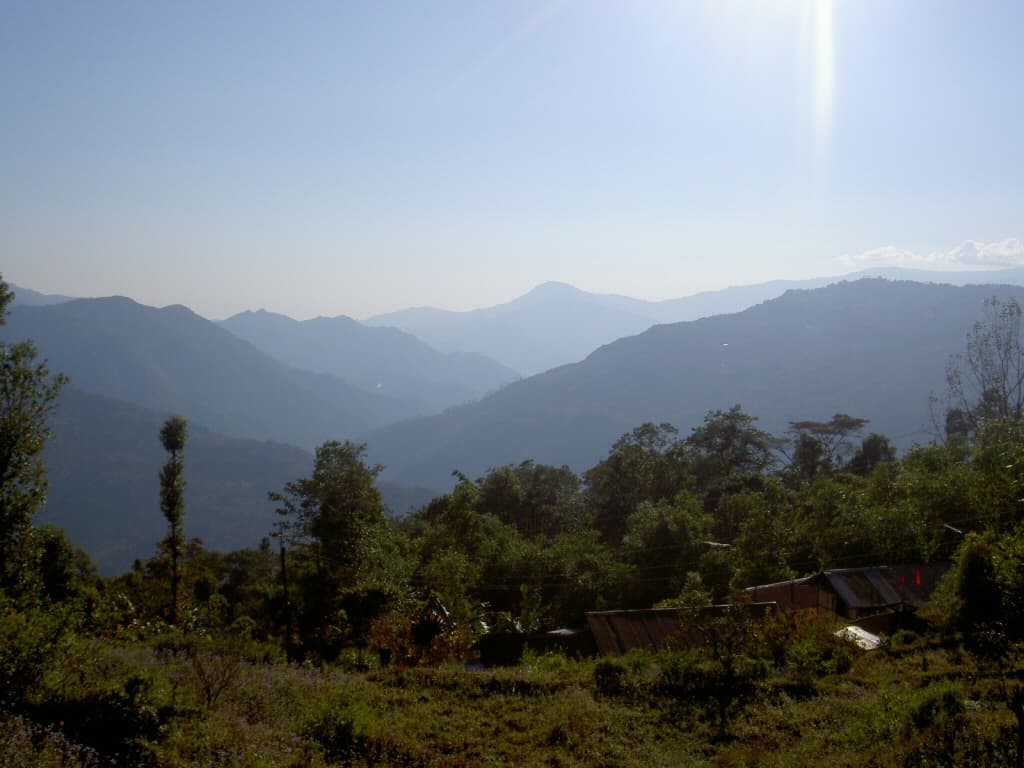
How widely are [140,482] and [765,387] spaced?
144 m

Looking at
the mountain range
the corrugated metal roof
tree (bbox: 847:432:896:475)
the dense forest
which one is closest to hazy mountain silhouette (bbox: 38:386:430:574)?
the mountain range

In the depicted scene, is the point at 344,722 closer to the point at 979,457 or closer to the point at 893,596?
the point at 893,596

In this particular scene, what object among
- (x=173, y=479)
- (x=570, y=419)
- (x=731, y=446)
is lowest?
(x=570, y=419)

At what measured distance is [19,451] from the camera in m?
9.34

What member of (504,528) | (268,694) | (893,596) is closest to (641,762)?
(268,694)

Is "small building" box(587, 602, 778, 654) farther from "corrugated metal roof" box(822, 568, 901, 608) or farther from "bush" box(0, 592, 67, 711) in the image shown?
"bush" box(0, 592, 67, 711)

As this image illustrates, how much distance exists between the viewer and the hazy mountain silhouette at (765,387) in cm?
16162

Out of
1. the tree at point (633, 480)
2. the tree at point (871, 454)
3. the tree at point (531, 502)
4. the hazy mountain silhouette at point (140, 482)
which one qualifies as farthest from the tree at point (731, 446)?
the hazy mountain silhouette at point (140, 482)

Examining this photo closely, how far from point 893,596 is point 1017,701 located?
13.7 meters

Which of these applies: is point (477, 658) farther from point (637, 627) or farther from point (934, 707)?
point (934, 707)

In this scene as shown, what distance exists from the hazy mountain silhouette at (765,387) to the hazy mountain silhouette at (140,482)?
150ft

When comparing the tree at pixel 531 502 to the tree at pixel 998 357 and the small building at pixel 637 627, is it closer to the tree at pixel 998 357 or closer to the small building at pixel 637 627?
the tree at pixel 998 357

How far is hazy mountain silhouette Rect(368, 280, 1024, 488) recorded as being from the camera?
162 m

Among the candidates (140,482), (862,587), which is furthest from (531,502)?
(140,482)
